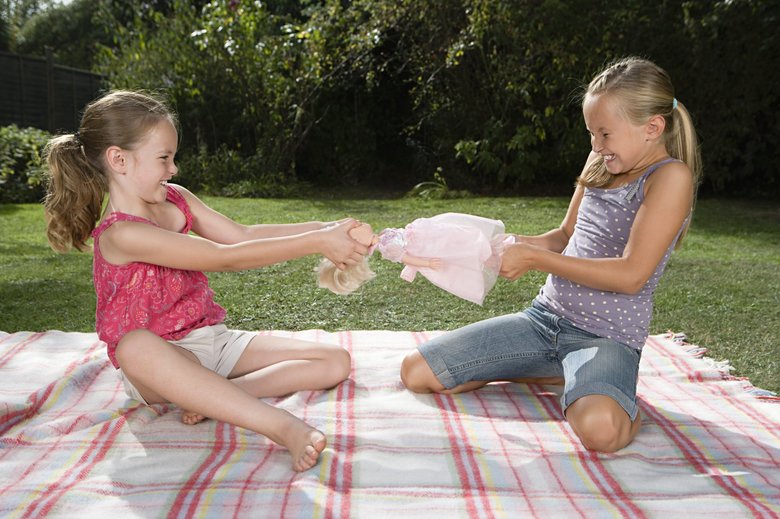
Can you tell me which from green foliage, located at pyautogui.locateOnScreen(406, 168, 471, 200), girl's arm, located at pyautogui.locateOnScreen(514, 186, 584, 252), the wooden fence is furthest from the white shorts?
the wooden fence

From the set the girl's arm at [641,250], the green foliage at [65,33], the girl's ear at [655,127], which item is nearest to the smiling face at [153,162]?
the girl's arm at [641,250]

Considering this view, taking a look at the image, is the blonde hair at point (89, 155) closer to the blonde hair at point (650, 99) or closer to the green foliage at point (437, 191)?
the blonde hair at point (650, 99)

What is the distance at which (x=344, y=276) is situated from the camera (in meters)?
2.89

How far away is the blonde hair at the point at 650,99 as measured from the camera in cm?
267

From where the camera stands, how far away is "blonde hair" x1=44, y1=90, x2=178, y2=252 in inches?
105

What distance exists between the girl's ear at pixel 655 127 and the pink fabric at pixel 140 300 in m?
1.74

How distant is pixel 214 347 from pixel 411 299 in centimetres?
193

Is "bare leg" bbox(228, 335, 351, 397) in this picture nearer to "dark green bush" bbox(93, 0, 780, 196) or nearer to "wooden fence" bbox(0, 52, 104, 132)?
"dark green bush" bbox(93, 0, 780, 196)

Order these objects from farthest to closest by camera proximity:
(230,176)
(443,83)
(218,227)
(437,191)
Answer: (230,176)
(443,83)
(437,191)
(218,227)

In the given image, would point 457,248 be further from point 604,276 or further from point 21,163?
point 21,163

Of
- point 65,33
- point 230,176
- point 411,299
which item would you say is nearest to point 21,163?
point 230,176

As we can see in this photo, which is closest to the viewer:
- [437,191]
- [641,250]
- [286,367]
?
[641,250]

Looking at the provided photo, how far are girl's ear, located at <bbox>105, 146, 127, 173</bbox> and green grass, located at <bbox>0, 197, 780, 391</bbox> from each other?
154 cm

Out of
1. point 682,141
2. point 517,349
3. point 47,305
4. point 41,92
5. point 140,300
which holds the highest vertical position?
point 682,141
